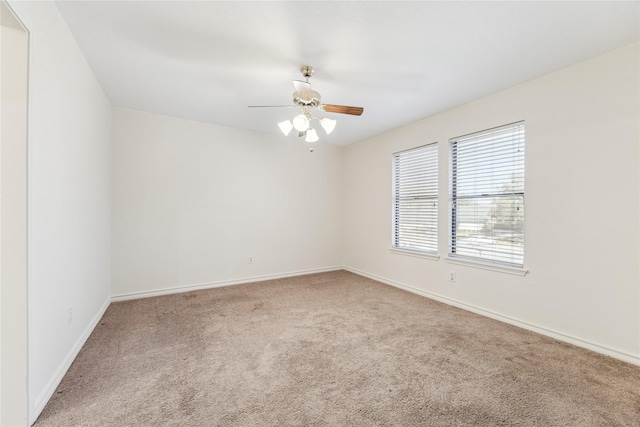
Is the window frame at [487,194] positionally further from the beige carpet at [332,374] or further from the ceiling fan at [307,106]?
the ceiling fan at [307,106]

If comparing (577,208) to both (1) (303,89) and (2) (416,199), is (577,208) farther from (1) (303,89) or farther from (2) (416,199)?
(1) (303,89)

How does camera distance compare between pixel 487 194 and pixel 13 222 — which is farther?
pixel 487 194

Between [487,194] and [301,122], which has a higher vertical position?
[301,122]

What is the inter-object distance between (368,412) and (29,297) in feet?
6.67

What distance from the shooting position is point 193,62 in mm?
2404

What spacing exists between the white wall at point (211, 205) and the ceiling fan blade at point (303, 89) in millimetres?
2361

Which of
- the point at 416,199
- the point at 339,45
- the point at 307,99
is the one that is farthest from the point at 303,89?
the point at 416,199

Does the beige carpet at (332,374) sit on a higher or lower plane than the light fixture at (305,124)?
lower

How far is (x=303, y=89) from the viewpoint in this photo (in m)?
2.23

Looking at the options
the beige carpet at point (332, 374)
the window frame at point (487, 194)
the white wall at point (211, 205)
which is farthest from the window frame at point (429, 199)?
the white wall at point (211, 205)

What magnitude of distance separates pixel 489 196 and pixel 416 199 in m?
1.07

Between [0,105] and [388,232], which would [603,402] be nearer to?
[388,232]

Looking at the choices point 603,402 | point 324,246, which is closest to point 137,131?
point 324,246

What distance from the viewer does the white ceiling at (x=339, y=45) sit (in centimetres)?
177
